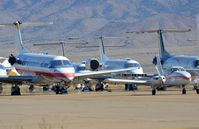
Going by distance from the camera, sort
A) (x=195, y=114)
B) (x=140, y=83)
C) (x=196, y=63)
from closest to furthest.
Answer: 1. (x=195, y=114)
2. (x=140, y=83)
3. (x=196, y=63)

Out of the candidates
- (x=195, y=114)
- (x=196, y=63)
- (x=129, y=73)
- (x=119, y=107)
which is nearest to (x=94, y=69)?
(x=129, y=73)

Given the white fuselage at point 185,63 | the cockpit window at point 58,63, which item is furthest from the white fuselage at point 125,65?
the cockpit window at point 58,63

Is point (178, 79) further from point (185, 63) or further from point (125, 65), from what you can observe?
point (125, 65)

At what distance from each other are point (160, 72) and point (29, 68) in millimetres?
11121

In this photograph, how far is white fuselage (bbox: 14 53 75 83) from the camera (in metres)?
63.8

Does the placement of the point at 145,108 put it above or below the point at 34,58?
below

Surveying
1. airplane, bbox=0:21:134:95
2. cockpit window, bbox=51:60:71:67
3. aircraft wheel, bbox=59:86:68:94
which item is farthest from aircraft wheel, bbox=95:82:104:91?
aircraft wheel, bbox=59:86:68:94

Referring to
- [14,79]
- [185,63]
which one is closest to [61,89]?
[14,79]

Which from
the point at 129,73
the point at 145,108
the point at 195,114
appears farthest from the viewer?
the point at 129,73

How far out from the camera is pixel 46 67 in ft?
215

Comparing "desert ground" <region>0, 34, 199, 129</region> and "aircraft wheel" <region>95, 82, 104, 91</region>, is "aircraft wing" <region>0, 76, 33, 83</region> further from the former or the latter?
"desert ground" <region>0, 34, 199, 129</region>

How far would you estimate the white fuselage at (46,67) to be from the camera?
209 feet

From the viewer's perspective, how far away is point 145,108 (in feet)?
125

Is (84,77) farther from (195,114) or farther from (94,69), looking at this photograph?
(195,114)
